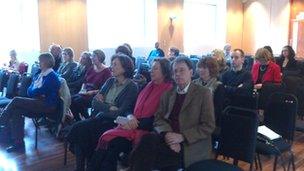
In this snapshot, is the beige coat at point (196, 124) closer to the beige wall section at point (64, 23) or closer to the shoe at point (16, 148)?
the shoe at point (16, 148)

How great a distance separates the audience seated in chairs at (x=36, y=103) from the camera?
4242mm

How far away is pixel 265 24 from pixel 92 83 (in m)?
9.93

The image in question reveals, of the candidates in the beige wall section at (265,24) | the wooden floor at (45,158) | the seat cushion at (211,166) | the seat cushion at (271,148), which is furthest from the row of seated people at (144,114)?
the beige wall section at (265,24)

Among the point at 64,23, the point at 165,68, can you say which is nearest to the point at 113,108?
the point at 165,68

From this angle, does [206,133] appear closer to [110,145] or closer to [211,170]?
[211,170]

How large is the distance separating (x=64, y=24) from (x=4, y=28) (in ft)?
4.38

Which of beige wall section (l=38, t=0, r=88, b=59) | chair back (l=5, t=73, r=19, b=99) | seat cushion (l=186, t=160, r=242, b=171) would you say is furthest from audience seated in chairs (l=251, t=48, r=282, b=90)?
beige wall section (l=38, t=0, r=88, b=59)

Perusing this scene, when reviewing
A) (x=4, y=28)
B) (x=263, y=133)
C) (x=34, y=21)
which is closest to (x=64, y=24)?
(x=34, y=21)

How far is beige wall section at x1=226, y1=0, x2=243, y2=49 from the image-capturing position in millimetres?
13391

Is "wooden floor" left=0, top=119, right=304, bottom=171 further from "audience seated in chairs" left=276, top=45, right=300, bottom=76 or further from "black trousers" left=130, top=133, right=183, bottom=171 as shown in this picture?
"audience seated in chairs" left=276, top=45, right=300, bottom=76

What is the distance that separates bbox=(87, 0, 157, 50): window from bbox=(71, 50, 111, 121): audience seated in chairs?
4185mm

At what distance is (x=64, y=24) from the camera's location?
830 cm

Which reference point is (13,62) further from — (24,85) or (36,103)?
(36,103)

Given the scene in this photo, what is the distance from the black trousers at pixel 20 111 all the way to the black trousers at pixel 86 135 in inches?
41.2
